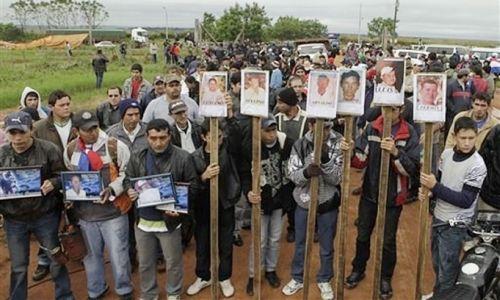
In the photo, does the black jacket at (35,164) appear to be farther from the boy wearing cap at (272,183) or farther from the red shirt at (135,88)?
the red shirt at (135,88)

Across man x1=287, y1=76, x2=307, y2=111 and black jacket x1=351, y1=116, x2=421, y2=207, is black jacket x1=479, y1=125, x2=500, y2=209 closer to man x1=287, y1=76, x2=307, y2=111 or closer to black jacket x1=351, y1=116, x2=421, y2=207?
black jacket x1=351, y1=116, x2=421, y2=207

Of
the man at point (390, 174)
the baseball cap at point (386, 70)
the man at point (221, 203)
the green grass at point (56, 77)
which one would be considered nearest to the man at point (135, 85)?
the man at point (221, 203)

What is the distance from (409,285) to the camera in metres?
4.95

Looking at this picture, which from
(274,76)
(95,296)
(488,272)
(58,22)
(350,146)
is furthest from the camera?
(58,22)

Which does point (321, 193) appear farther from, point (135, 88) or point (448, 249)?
point (135, 88)

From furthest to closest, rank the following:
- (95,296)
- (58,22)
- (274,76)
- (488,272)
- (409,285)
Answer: (58,22) → (274,76) → (409,285) → (95,296) → (488,272)

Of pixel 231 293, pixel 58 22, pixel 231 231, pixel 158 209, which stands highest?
pixel 58 22

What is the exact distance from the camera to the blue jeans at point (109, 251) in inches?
171

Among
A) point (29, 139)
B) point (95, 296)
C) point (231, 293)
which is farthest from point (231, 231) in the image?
point (29, 139)

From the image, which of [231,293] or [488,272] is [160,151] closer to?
[231,293]

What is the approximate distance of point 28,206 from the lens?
410 centimetres

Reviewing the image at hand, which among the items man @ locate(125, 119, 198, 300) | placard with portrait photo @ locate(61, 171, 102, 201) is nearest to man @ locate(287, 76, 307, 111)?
man @ locate(125, 119, 198, 300)

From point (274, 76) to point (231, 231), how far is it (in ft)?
22.5

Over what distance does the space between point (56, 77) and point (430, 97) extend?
2182cm
